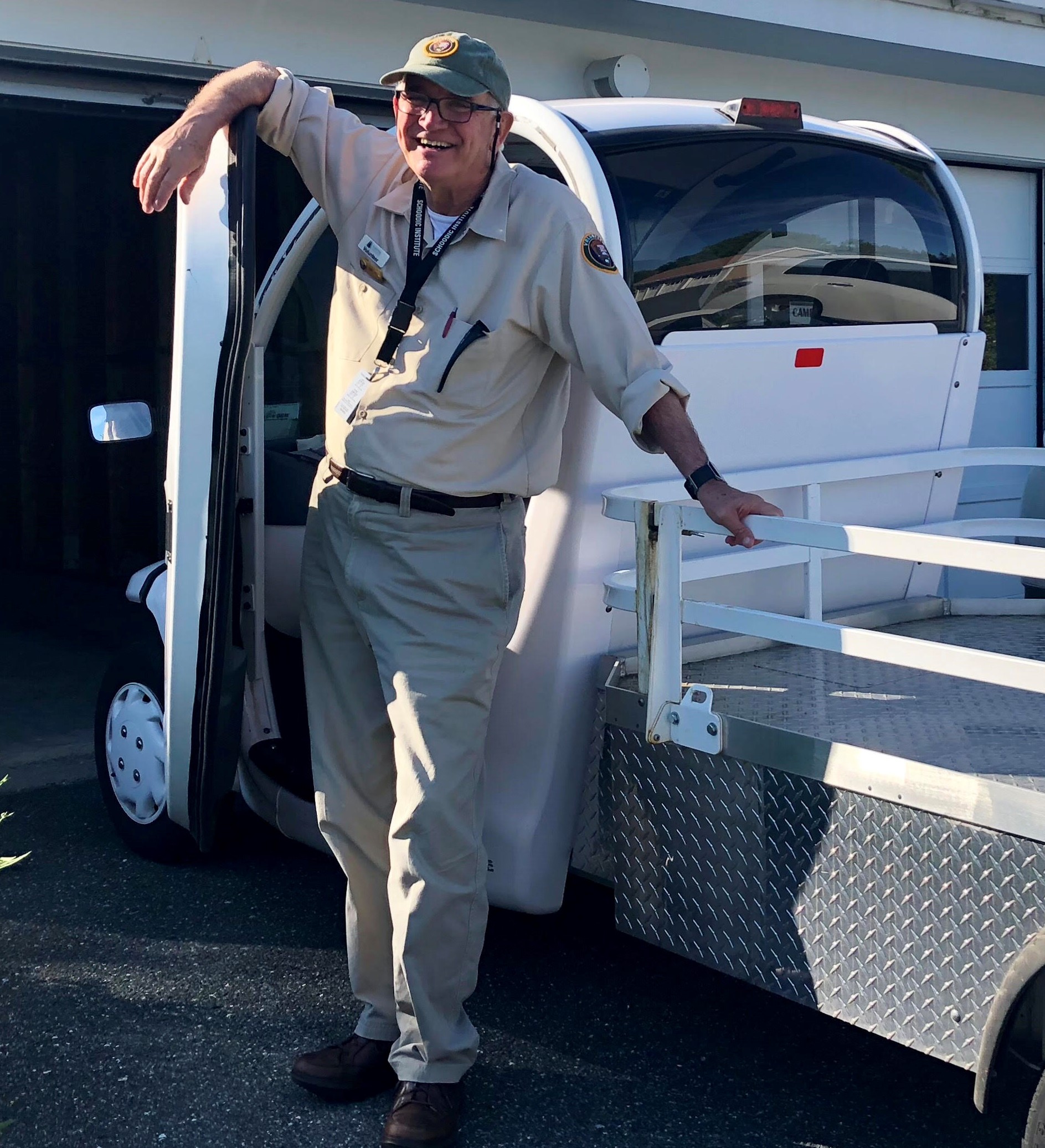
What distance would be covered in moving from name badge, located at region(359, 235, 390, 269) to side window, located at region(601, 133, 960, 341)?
627mm

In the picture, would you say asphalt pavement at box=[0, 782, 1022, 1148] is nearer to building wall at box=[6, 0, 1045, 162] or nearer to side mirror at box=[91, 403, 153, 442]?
side mirror at box=[91, 403, 153, 442]

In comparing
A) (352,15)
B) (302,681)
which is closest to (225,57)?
(352,15)

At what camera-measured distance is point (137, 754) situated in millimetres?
4152

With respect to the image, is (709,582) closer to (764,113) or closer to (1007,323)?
(764,113)

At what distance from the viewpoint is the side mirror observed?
3.74m

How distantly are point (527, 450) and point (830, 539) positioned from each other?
702 mm

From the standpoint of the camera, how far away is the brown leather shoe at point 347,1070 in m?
3.00

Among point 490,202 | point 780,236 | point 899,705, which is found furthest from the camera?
point 780,236

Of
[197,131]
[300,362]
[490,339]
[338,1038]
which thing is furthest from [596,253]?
[338,1038]

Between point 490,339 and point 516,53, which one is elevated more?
point 516,53

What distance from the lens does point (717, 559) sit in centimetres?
332

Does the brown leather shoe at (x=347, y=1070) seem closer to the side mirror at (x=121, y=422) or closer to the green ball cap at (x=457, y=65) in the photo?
the side mirror at (x=121, y=422)

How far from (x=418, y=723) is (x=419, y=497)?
448 millimetres

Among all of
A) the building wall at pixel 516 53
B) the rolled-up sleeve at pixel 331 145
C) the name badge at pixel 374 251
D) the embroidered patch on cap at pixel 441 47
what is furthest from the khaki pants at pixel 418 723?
the building wall at pixel 516 53
